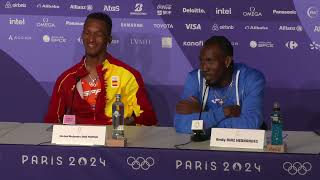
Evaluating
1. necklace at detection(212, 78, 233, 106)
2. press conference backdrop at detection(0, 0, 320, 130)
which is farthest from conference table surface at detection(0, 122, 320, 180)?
press conference backdrop at detection(0, 0, 320, 130)

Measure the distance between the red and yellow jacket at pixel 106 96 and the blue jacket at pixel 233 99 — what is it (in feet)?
1.66

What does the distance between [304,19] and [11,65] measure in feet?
7.62

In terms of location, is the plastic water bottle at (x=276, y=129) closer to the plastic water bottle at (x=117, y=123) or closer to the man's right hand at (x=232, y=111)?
the man's right hand at (x=232, y=111)

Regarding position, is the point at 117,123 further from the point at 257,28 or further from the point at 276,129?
the point at 257,28

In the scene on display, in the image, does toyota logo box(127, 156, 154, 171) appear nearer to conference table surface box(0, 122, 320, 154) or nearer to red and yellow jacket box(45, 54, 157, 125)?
conference table surface box(0, 122, 320, 154)

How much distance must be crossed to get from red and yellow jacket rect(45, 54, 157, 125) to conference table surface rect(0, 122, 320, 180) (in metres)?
1.02

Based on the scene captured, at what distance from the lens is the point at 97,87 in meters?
3.99

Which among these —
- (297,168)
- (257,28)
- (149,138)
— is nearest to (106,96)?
(149,138)

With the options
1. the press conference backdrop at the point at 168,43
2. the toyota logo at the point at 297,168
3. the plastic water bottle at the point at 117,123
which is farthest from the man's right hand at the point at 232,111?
the press conference backdrop at the point at 168,43

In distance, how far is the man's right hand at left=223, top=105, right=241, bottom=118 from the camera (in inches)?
132

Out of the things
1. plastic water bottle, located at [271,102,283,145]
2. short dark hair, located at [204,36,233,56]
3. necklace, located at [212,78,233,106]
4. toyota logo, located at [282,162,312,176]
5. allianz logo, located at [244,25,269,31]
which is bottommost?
toyota logo, located at [282,162,312,176]

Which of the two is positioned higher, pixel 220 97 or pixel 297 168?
pixel 220 97

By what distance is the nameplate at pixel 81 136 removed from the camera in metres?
2.88

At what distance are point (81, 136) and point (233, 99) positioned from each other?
106cm
